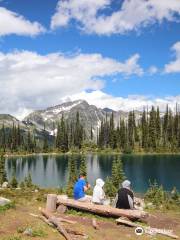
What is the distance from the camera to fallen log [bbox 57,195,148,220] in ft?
63.5

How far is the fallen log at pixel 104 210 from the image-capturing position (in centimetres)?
1934

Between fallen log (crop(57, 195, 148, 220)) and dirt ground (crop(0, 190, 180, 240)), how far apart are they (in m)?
0.36

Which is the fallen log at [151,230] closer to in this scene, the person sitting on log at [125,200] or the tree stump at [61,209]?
the person sitting on log at [125,200]

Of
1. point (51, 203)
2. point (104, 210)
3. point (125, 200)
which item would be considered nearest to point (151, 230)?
point (125, 200)

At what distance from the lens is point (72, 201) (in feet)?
69.1

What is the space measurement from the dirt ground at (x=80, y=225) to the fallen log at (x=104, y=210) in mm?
355

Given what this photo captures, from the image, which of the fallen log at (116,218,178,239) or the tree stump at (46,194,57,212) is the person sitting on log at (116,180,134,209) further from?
the tree stump at (46,194,57,212)

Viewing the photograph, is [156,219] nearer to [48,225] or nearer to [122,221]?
[122,221]

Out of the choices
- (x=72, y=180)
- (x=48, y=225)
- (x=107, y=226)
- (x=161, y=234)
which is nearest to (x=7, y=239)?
(x=48, y=225)

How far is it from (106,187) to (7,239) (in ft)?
108

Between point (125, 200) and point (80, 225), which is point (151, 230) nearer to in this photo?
point (125, 200)

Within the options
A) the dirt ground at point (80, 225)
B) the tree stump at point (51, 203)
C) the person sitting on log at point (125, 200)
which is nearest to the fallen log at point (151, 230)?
the dirt ground at point (80, 225)

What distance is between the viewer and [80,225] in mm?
18188

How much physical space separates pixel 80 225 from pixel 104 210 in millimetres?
2240
